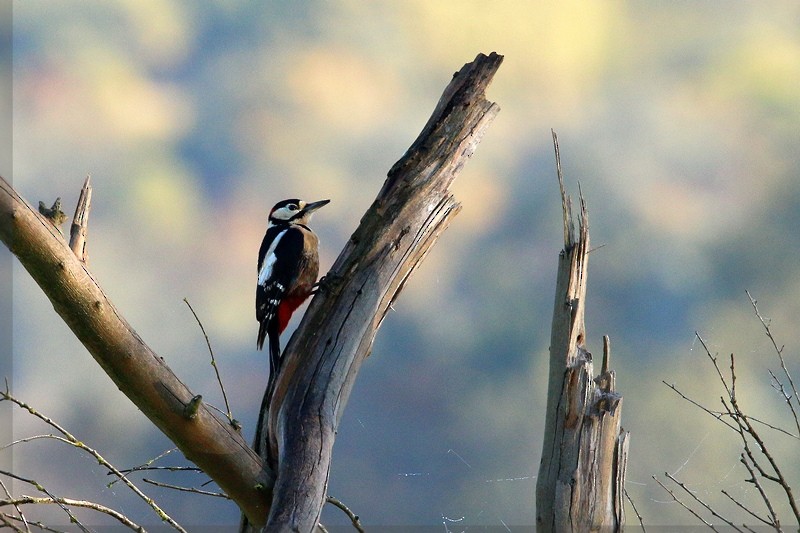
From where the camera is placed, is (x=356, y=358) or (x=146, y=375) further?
(x=356, y=358)

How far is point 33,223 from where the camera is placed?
1.63 meters

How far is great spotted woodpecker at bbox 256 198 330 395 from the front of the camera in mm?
2969

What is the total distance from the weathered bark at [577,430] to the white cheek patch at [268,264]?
120cm

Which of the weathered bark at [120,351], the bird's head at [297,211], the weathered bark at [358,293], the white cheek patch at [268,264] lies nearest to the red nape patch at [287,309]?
the white cheek patch at [268,264]

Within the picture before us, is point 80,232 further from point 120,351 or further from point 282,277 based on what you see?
point 282,277

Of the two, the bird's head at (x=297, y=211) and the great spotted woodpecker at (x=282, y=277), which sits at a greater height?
the bird's head at (x=297, y=211)

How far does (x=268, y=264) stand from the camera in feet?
10.3

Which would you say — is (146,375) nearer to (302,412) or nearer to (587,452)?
(302,412)

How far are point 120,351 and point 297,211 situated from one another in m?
1.90

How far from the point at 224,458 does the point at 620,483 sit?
1038 millimetres

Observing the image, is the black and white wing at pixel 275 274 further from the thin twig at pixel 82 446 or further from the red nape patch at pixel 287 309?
the thin twig at pixel 82 446

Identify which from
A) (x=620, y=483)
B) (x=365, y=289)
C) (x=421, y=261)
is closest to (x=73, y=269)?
(x=365, y=289)

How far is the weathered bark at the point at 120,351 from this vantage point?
163 centimetres

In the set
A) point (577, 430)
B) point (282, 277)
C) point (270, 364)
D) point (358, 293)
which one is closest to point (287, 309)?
point (282, 277)
